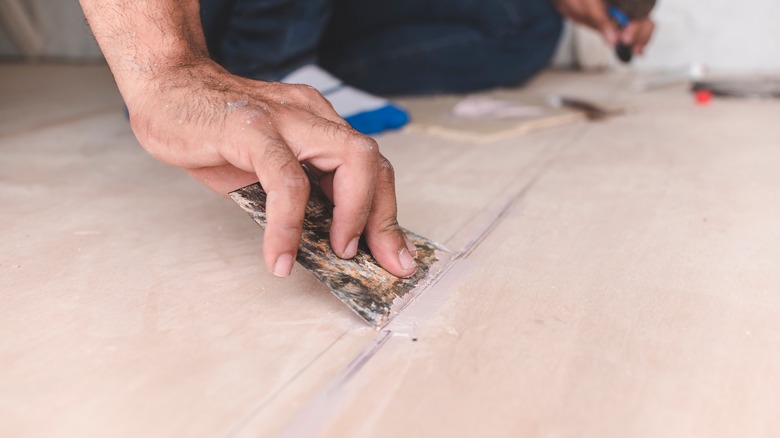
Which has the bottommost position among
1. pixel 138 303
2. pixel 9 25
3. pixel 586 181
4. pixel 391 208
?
pixel 9 25

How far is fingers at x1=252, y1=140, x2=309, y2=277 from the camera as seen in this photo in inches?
28.5

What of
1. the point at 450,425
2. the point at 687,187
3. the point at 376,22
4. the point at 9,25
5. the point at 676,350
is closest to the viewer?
the point at 450,425

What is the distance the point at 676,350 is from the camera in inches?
28.5

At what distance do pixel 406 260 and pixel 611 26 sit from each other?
74.1 inches

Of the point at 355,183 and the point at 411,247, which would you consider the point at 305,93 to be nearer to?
the point at 355,183

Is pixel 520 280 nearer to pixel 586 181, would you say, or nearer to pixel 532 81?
pixel 586 181

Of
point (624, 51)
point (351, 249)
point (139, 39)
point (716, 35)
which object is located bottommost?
point (716, 35)

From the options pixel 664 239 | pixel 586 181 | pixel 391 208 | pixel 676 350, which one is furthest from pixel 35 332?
pixel 586 181

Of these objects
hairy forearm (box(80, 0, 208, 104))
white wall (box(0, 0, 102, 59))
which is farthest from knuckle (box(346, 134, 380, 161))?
white wall (box(0, 0, 102, 59))

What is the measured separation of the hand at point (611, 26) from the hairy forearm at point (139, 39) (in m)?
1.84

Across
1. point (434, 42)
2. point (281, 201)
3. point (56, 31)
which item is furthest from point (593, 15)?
point (56, 31)

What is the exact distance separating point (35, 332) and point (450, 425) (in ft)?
1.65

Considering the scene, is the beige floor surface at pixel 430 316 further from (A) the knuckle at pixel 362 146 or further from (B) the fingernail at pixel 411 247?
(A) the knuckle at pixel 362 146

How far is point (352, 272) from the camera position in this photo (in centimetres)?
83
